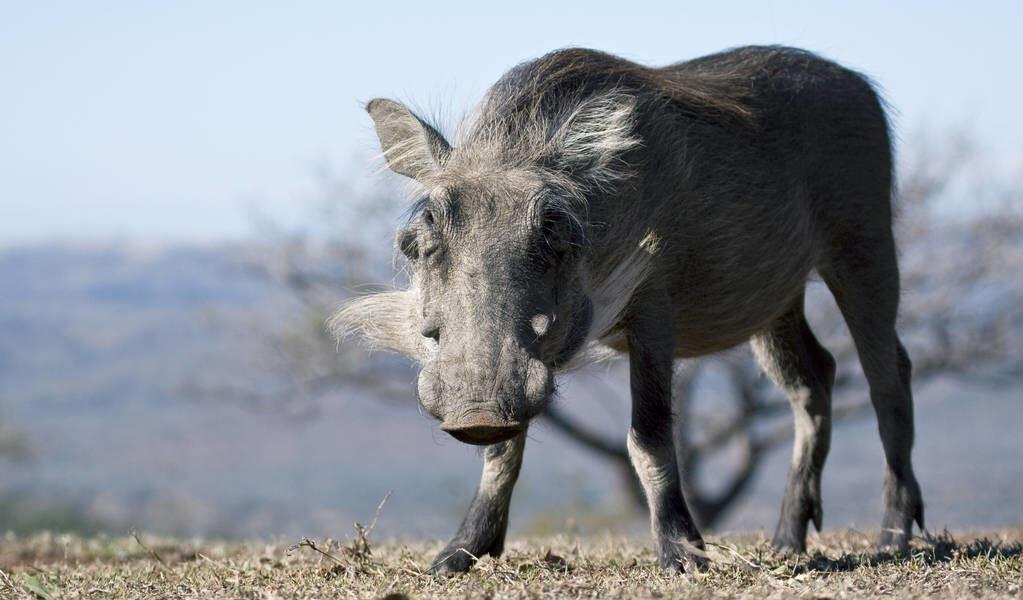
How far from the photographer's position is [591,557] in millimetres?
4719

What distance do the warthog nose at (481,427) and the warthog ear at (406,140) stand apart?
1.12m

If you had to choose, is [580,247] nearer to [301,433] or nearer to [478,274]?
[478,274]

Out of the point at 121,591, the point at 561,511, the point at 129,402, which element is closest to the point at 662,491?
the point at 121,591

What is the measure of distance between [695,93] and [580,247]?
3.65ft

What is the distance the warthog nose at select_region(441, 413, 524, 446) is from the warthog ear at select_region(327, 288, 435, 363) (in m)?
0.74

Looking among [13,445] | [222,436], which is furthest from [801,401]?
[222,436]

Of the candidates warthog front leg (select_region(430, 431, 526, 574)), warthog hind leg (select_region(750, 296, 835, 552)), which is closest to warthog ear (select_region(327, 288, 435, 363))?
warthog front leg (select_region(430, 431, 526, 574))

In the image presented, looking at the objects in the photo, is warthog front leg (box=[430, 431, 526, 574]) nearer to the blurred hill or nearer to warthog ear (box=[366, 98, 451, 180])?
warthog ear (box=[366, 98, 451, 180])

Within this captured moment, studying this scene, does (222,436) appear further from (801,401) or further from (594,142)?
(594,142)

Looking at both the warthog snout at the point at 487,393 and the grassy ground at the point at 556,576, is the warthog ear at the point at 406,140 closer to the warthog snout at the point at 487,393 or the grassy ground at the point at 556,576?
the warthog snout at the point at 487,393

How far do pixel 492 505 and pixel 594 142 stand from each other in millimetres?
1322

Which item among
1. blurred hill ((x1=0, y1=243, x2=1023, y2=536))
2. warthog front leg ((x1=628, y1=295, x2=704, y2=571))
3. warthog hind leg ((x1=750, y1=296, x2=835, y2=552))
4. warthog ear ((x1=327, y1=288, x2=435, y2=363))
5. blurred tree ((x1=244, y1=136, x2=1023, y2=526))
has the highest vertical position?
warthog ear ((x1=327, y1=288, x2=435, y2=363))

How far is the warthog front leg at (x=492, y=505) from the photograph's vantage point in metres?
4.56

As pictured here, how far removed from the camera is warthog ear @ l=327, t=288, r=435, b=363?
4262mm
